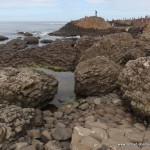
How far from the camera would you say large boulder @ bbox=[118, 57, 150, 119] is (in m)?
10.9

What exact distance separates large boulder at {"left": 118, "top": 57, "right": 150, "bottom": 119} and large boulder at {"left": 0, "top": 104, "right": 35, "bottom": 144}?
4.03m

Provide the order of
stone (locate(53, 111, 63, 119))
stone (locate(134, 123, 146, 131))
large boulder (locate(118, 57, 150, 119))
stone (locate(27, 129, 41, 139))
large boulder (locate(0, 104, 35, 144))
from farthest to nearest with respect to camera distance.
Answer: stone (locate(53, 111, 63, 119)), large boulder (locate(118, 57, 150, 119)), stone (locate(134, 123, 146, 131)), stone (locate(27, 129, 41, 139)), large boulder (locate(0, 104, 35, 144))

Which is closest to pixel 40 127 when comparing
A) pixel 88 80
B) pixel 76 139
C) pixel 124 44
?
pixel 76 139

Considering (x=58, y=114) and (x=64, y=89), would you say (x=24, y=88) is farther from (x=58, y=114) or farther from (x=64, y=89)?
(x=64, y=89)

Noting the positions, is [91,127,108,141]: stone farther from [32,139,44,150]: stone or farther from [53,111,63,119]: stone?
[53,111,63,119]: stone

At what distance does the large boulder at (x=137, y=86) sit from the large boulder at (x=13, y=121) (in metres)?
4.03

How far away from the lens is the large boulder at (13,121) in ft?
32.4

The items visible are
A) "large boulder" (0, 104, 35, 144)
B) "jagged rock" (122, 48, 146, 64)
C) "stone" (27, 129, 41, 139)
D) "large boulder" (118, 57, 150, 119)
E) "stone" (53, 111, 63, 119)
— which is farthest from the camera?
"jagged rock" (122, 48, 146, 64)

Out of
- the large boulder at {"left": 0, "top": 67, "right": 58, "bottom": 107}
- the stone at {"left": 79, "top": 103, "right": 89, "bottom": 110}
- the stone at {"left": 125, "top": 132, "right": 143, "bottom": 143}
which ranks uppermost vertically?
the large boulder at {"left": 0, "top": 67, "right": 58, "bottom": 107}

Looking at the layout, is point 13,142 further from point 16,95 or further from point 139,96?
point 139,96

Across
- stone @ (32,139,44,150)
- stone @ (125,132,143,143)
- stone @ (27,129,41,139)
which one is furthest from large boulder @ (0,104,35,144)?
stone @ (125,132,143,143)

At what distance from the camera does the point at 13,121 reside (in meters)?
10.4

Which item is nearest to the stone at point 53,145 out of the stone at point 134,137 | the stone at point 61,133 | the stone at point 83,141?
the stone at point 61,133

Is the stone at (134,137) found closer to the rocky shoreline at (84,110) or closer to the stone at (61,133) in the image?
the rocky shoreline at (84,110)
